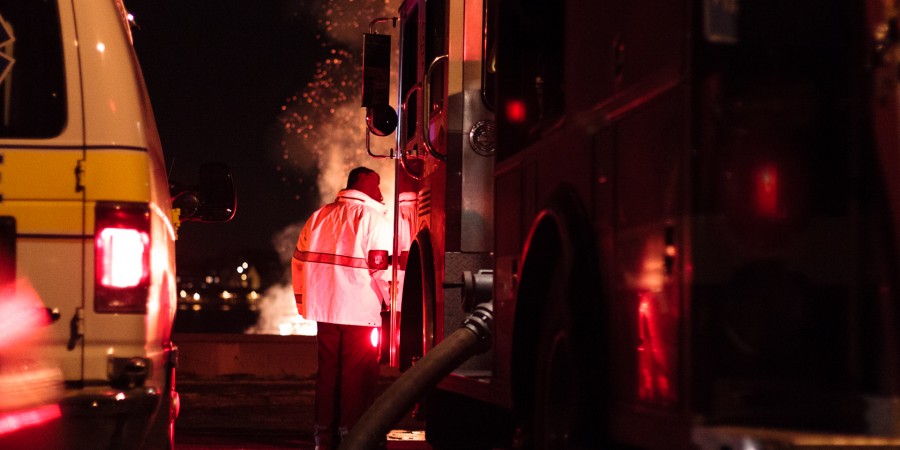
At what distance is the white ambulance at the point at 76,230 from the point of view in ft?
14.3

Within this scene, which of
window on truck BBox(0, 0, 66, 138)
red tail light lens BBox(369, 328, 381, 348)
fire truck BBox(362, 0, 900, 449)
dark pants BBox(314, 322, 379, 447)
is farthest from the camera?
red tail light lens BBox(369, 328, 381, 348)

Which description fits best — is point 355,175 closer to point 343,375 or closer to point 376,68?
point 376,68

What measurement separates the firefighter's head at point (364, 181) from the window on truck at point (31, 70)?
4.90 meters

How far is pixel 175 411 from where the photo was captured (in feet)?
18.0

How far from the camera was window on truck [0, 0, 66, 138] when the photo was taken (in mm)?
4484

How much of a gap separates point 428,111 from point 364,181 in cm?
181

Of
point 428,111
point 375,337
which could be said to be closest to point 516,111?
point 428,111

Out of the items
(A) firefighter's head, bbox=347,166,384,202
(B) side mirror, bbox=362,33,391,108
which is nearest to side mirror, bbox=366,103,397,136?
(B) side mirror, bbox=362,33,391,108

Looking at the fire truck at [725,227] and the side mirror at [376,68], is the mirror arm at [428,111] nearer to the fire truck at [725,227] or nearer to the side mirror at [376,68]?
the side mirror at [376,68]

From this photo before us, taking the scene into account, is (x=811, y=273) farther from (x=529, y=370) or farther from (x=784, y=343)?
(x=529, y=370)

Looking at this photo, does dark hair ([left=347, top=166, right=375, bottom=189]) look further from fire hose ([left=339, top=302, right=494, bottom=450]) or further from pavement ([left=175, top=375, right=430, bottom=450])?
fire hose ([left=339, top=302, right=494, bottom=450])

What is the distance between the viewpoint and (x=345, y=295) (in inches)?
357

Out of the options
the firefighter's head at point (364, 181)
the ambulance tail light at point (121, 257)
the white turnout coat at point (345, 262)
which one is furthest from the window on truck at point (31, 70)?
the firefighter's head at point (364, 181)

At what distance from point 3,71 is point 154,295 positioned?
89 centimetres
